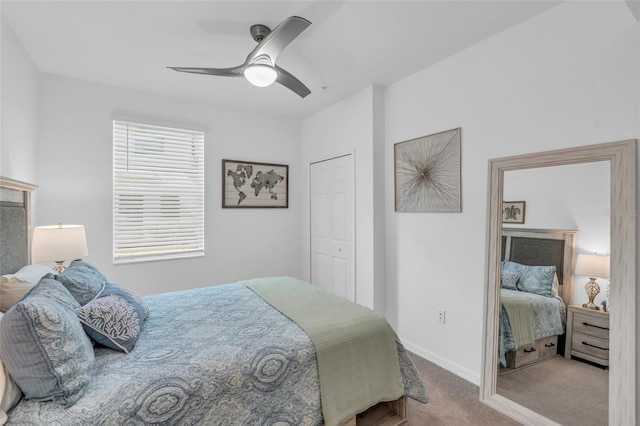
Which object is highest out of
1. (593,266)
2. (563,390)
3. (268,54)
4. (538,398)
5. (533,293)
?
(268,54)

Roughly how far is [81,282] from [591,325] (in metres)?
2.89

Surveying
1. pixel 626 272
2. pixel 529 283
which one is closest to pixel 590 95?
pixel 626 272

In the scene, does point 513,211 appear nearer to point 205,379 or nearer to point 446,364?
point 446,364

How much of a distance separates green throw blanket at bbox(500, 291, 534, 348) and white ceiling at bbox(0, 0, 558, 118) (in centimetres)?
189

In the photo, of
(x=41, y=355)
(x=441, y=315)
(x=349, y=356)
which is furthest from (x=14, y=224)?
(x=441, y=315)

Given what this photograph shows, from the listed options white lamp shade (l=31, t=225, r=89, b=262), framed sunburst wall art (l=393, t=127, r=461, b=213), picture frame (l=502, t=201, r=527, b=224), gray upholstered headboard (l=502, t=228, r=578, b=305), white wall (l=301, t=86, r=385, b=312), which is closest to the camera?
gray upholstered headboard (l=502, t=228, r=578, b=305)

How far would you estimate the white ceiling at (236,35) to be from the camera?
6.28ft

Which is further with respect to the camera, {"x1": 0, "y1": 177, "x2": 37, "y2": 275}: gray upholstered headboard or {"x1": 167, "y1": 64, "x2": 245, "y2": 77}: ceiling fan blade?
{"x1": 167, "y1": 64, "x2": 245, "y2": 77}: ceiling fan blade

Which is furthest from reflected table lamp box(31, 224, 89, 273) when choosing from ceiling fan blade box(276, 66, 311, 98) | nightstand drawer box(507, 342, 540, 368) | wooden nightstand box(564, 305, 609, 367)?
wooden nightstand box(564, 305, 609, 367)

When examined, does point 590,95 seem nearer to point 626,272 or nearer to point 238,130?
point 626,272

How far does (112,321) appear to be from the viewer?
1.54 m

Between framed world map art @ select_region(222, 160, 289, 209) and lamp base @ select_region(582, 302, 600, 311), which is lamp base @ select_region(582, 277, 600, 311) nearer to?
lamp base @ select_region(582, 302, 600, 311)

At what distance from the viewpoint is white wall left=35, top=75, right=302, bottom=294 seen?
Answer: 2.85 meters

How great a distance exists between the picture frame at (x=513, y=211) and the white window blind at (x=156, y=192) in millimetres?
3048
